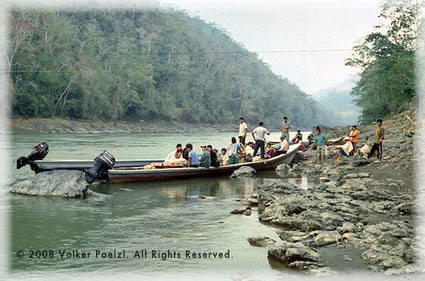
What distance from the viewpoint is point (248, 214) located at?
8867mm

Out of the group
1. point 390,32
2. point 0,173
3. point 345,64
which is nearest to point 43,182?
point 0,173

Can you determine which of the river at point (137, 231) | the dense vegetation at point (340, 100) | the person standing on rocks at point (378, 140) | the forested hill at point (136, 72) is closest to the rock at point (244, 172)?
the river at point (137, 231)

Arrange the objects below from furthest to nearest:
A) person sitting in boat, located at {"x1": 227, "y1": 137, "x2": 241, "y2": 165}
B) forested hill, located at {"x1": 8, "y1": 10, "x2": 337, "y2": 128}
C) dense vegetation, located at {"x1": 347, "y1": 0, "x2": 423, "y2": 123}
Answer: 1. forested hill, located at {"x1": 8, "y1": 10, "x2": 337, "y2": 128}
2. dense vegetation, located at {"x1": 347, "y1": 0, "x2": 423, "y2": 123}
3. person sitting in boat, located at {"x1": 227, "y1": 137, "x2": 241, "y2": 165}

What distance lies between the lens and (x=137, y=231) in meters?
7.54

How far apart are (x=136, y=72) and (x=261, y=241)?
54.3 meters

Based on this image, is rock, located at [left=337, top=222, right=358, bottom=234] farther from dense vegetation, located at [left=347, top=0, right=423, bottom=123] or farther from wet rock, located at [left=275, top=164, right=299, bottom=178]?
dense vegetation, located at [left=347, top=0, right=423, bottom=123]

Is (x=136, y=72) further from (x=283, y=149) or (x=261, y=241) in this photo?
(x=261, y=241)

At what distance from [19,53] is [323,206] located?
39915mm

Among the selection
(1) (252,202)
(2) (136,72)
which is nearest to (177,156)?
(1) (252,202)

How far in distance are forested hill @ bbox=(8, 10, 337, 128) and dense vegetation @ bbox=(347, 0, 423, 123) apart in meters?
13.8

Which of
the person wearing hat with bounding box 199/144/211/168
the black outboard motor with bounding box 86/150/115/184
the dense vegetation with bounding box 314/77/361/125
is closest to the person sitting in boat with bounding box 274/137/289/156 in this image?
the person wearing hat with bounding box 199/144/211/168

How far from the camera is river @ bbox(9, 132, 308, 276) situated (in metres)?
5.79

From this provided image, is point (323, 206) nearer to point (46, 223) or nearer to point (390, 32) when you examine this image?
point (46, 223)

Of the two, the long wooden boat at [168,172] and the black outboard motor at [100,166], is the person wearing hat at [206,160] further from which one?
the black outboard motor at [100,166]
